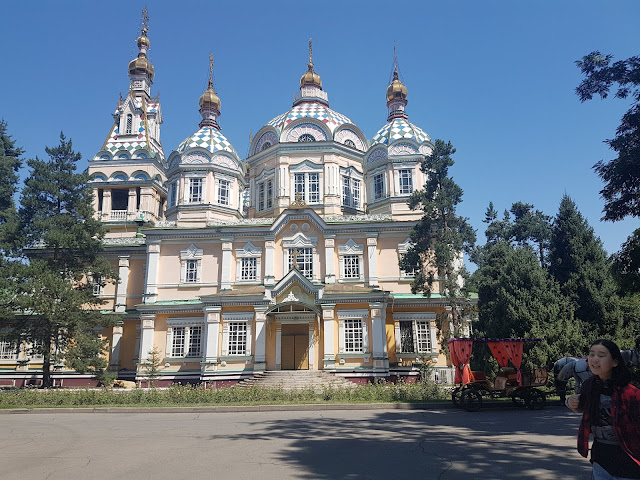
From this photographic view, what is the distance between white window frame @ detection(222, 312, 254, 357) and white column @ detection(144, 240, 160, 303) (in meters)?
5.20

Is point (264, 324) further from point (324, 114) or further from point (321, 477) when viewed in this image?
point (321, 477)

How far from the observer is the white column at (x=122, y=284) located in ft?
101

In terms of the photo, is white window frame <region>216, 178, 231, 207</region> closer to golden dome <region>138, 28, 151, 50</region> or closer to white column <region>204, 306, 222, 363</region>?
white column <region>204, 306, 222, 363</region>

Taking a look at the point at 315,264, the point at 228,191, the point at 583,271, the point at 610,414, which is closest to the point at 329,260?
the point at 315,264

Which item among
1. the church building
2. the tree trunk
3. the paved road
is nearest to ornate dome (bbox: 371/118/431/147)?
the church building

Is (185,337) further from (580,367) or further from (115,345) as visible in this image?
(580,367)

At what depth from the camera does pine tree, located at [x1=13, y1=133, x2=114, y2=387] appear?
25.2 meters

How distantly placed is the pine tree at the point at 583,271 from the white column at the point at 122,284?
2488 cm

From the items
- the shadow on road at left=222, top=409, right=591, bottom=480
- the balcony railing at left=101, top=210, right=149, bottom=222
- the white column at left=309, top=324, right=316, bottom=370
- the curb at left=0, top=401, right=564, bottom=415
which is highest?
the balcony railing at left=101, top=210, right=149, bottom=222

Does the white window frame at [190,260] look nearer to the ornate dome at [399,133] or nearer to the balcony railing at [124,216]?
the balcony railing at [124,216]

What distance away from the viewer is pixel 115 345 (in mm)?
29969

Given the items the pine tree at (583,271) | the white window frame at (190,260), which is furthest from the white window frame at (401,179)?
the white window frame at (190,260)

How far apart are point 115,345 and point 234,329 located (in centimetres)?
832

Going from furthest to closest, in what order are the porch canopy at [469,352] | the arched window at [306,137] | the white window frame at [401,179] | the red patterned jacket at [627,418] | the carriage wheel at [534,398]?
the arched window at [306,137]
the white window frame at [401,179]
the porch canopy at [469,352]
the carriage wheel at [534,398]
the red patterned jacket at [627,418]
